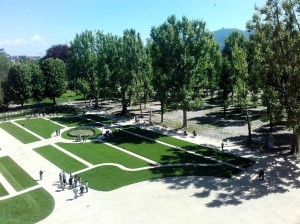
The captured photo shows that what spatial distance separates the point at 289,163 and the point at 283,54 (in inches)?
512

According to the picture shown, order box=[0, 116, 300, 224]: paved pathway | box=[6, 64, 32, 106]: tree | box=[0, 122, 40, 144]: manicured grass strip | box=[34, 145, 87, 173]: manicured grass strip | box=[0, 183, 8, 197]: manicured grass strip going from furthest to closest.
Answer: box=[6, 64, 32, 106]: tree → box=[0, 122, 40, 144]: manicured grass strip → box=[34, 145, 87, 173]: manicured grass strip → box=[0, 183, 8, 197]: manicured grass strip → box=[0, 116, 300, 224]: paved pathway

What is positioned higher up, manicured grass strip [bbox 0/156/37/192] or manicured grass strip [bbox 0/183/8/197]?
manicured grass strip [bbox 0/156/37/192]

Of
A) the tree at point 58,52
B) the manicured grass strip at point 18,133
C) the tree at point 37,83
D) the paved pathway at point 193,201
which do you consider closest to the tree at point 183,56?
the paved pathway at point 193,201

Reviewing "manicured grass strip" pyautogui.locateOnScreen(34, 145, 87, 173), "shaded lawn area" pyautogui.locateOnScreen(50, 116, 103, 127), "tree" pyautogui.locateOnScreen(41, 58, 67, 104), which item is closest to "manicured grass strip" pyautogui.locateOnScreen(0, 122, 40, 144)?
"manicured grass strip" pyautogui.locateOnScreen(34, 145, 87, 173)

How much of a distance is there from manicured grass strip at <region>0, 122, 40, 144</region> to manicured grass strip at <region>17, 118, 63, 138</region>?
63.9 inches

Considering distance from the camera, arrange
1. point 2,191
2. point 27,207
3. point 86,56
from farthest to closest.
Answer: point 86,56, point 2,191, point 27,207

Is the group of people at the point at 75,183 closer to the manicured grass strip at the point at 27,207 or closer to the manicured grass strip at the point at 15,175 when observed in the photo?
the manicured grass strip at the point at 27,207

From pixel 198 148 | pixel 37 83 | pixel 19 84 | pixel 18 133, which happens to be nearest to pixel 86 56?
pixel 37 83

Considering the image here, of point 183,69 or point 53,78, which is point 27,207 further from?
point 53,78

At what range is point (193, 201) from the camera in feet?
102

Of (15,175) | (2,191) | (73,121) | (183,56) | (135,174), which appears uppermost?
(183,56)

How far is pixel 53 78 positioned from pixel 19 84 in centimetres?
849

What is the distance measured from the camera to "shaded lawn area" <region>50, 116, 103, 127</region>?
6358 centimetres

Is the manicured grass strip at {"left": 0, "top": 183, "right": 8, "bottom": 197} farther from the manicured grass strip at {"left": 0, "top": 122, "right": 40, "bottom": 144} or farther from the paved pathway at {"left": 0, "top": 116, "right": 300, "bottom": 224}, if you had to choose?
the manicured grass strip at {"left": 0, "top": 122, "right": 40, "bottom": 144}
